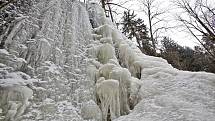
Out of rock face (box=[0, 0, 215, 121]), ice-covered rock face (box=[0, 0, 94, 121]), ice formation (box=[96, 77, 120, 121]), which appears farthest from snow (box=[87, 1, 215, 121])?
ice-covered rock face (box=[0, 0, 94, 121])

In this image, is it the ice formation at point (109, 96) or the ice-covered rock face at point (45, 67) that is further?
the ice formation at point (109, 96)

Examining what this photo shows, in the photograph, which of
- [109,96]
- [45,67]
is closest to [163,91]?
[109,96]

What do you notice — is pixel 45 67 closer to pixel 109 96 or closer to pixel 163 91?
pixel 109 96

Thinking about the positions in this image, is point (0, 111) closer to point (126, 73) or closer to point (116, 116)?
point (116, 116)

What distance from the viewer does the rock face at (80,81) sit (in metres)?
4.18

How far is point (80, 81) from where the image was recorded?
509 cm

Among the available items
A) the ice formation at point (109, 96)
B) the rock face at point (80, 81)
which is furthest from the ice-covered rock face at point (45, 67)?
the ice formation at point (109, 96)

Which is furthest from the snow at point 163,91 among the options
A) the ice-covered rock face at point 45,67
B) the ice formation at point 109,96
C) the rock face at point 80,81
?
the ice-covered rock face at point 45,67

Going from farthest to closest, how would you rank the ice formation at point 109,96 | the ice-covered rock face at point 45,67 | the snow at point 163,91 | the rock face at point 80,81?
the ice formation at point 109,96 < the snow at point 163,91 < the rock face at point 80,81 < the ice-covered rock face at point 45,67

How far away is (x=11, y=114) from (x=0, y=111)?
17 centimetres

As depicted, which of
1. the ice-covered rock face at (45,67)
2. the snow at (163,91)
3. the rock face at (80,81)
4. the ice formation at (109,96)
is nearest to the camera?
the ice-covered rock face at (45,67)

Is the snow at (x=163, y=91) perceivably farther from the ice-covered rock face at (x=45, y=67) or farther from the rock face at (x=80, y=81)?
the ice-covered rock face at (x=45, y=67)

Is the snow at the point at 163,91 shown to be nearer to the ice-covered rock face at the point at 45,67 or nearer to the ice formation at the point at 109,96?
the ice formation at the point at 109,96

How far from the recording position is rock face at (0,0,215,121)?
418 centimetres
